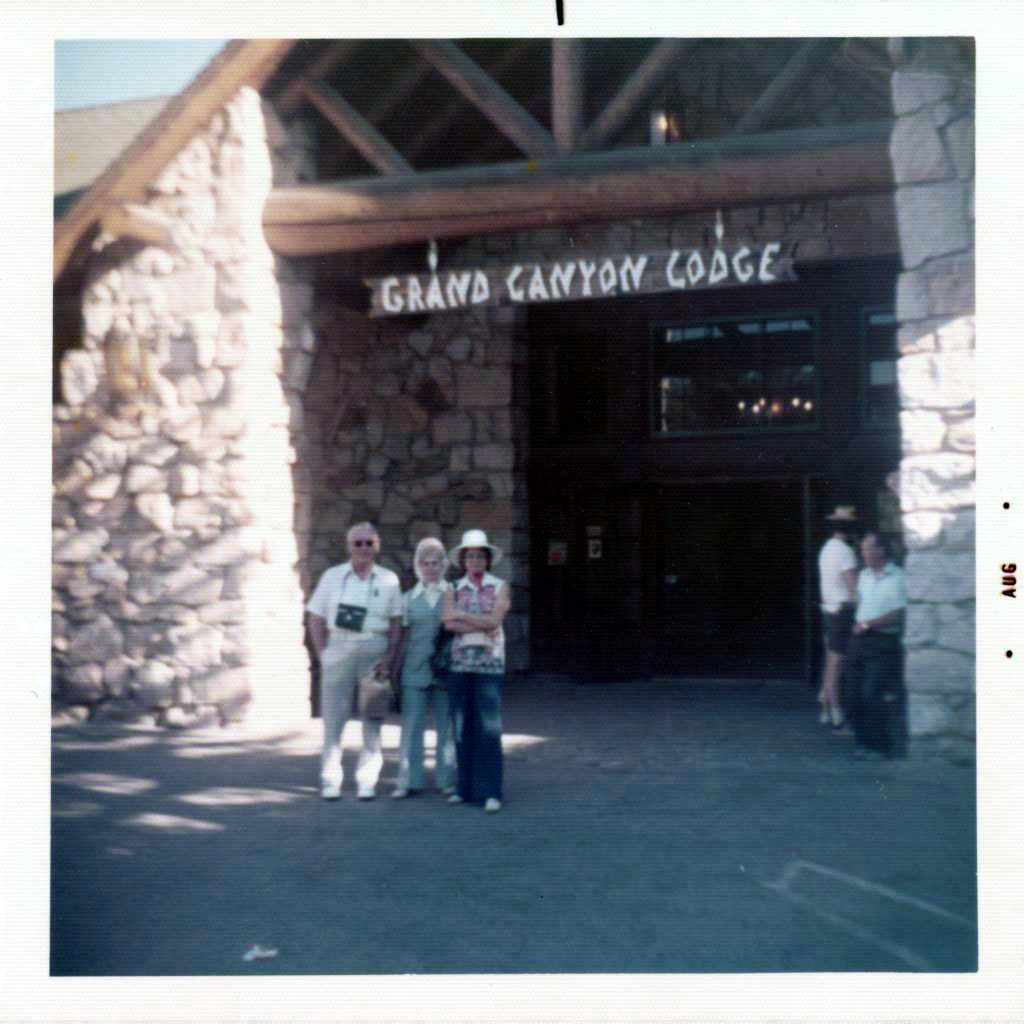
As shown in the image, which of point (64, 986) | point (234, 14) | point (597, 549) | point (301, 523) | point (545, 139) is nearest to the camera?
point (64, 986)

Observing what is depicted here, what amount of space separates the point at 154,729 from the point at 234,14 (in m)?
5.03

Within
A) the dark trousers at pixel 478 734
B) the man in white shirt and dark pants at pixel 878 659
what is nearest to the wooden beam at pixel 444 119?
the man in white shirt and dark pants at pixel 878 659

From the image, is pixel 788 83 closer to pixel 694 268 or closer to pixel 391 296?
pixel 694 268

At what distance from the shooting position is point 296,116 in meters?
8.37

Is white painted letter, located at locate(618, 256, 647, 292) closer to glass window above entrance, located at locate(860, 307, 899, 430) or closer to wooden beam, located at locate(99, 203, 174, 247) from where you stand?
wooden beam, located at locate(99, 203, 174, 247)

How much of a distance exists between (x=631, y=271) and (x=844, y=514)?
2.58m

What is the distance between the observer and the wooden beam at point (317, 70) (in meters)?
7.97

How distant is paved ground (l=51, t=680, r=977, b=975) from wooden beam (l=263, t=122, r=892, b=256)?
3319 mm

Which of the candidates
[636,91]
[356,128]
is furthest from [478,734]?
[356,128]

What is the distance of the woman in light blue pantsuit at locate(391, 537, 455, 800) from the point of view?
6375mm

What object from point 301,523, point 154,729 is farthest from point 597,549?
point 154,729

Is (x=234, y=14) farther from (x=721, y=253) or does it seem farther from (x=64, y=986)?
(x=64, y=986)

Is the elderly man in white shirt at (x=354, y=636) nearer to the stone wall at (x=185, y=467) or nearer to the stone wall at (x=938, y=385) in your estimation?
the stone wall at (x=185, y=467)

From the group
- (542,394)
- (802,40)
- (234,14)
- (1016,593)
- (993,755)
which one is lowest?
(993,755)
